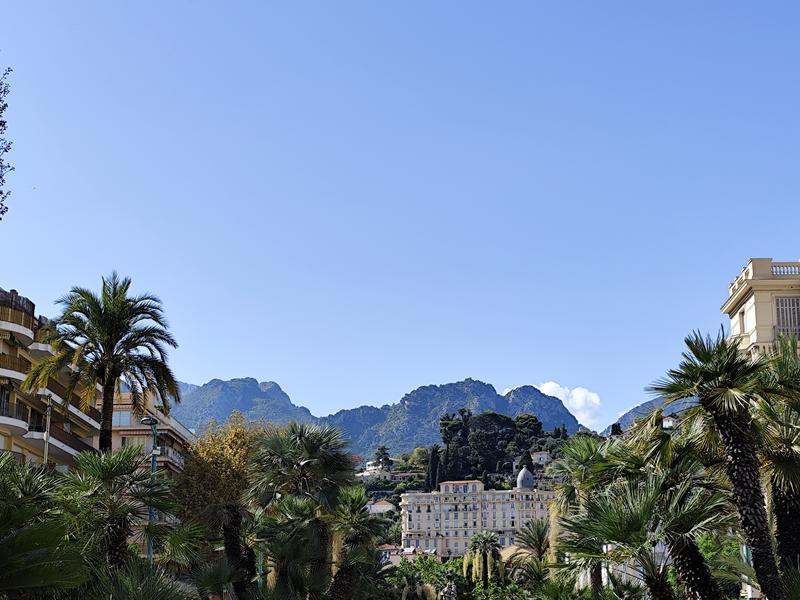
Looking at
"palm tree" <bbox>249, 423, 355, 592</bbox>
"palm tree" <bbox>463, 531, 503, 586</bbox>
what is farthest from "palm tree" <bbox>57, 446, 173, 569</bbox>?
"palm tree" <bbox>463, 531, 503, 586</bbox>

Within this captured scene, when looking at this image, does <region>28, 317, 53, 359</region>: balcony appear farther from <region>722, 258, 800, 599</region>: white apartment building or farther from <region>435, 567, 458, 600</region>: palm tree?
<region>435, 567, 458, 600</region>: palm tree

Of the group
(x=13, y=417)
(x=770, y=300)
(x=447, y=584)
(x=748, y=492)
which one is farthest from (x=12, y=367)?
(x=447, y=584)

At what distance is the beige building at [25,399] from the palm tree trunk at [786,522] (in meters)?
27.1

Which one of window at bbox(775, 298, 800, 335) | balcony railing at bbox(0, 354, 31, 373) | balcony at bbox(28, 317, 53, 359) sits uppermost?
window at bbox(775, 298, 800, 335)

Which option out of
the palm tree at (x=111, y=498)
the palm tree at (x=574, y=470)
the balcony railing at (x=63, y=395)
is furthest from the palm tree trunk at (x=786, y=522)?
the balcony railing at (x=63, y=395)

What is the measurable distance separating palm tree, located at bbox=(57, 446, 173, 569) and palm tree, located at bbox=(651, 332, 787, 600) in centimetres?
1051

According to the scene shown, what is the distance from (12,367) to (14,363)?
0.43 m

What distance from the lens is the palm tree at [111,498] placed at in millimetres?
20516

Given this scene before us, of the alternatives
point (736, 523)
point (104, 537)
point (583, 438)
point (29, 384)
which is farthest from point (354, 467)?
point (736, 523)

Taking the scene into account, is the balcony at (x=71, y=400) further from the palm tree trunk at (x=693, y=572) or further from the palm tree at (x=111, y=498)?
the palm tree trunk at (x=693, y=572)

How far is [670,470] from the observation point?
19.9 m

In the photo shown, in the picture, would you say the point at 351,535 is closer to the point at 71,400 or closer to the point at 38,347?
the point at 38,347

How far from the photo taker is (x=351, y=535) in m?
34.7

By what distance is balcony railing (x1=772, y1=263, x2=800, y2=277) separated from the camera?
52188mm
